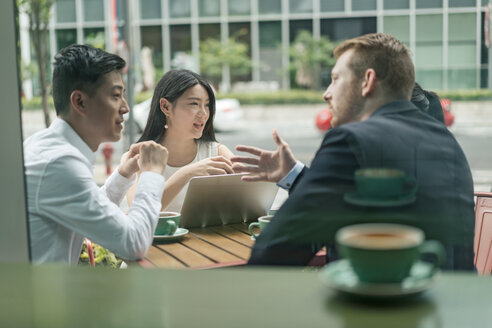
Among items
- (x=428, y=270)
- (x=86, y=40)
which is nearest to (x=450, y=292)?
(x=428, y=270)

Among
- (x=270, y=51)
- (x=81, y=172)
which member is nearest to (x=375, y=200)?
(x=270, y=51)

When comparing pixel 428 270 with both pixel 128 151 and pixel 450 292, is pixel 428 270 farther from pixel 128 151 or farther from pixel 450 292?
pixel 128 151

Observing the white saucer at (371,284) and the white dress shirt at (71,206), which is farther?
the white dress shirt at (71,206)

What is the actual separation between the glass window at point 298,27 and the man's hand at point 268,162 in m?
0.28

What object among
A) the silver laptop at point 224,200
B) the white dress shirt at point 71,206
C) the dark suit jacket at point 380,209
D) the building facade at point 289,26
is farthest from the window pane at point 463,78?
the white dress shirt at point 71,206

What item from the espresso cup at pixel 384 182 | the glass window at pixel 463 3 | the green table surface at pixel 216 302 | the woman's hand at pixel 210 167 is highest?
the glass window at pixel 463 3

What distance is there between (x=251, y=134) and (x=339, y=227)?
61 centimetres

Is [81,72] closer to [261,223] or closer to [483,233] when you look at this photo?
[261,223]

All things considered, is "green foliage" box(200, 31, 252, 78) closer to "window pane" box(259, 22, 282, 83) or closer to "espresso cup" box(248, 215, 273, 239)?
"window pane" box(259, 22, 282, 83)

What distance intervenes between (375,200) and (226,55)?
582 millimetres

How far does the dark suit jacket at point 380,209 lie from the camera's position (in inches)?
48.9

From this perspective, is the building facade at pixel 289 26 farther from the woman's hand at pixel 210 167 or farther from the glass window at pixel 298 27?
the woman's hand at pixel 210 167

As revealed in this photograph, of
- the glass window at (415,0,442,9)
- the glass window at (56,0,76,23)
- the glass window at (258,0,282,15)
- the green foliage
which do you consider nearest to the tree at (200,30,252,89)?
the green foliage

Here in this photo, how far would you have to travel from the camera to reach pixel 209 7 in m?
1.46
